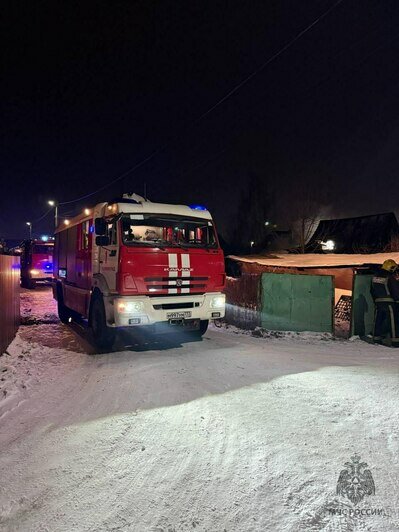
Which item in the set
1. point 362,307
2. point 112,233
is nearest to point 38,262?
point 112,233

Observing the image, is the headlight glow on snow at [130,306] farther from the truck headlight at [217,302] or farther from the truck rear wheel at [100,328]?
the truck headlight at [217,302]

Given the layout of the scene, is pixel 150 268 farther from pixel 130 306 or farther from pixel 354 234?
pixel 354 234

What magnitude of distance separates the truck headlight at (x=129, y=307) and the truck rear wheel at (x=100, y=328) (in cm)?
79

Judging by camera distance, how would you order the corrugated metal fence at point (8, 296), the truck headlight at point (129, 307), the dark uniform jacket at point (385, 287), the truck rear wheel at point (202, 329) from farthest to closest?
1. the truck rear wheel at point (202, 329)
2. the dark uniform jacket at point (385, 287)
3. the corrugated metal fence at point (8, 296)
4. the truck headlight at point (129, 307)

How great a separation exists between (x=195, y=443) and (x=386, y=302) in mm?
6277

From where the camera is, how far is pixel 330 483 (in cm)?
294

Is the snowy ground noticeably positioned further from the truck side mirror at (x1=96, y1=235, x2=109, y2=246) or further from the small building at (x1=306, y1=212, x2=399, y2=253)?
the small building at (x1=306, y1=212, x2=399, y2=253)

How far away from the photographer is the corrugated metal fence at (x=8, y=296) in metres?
7.17

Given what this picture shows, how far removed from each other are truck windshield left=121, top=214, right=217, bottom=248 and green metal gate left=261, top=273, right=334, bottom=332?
2.47m

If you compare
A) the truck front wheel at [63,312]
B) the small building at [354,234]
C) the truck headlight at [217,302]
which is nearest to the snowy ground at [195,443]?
the truck headlight at [217,302]

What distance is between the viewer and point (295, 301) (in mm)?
9852

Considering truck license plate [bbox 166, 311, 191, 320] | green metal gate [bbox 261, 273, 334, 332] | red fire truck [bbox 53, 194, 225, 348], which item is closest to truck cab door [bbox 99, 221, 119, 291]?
red fire truck [bbox 53, 194, 225, 348]

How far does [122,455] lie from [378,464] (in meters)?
2.26

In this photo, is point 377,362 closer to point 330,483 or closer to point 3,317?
point 330,483
